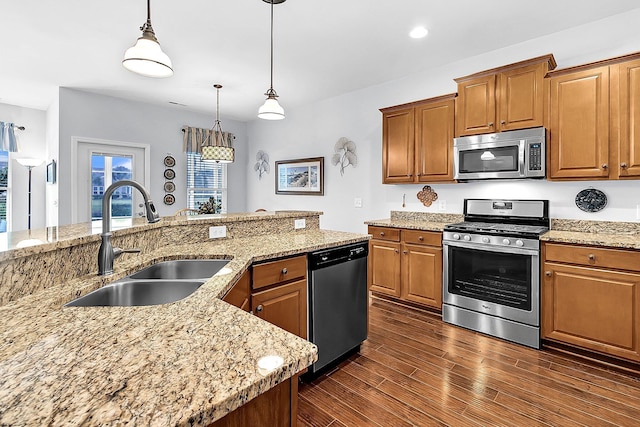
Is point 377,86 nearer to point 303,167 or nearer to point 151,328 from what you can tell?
point 303,167

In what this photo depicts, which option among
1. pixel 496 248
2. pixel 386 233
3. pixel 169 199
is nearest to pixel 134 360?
pixel 496 248

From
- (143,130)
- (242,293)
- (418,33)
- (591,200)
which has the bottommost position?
(242,293)

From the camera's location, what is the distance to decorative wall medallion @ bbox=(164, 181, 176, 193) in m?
5.52

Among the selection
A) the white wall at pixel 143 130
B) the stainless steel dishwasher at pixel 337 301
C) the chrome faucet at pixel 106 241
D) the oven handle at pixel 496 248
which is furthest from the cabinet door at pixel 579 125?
the white wall at pixel 143 130

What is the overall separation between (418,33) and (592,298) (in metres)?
2.59

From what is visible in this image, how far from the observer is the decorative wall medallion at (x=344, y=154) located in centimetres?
461

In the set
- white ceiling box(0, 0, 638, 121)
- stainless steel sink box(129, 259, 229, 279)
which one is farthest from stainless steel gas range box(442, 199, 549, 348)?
stainless steel sink box(129, 259, 229, 279)

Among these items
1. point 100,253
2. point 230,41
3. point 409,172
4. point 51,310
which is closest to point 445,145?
point 409,172

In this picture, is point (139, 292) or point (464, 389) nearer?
point (139, 292)

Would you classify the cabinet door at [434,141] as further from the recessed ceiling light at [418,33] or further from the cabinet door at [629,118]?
the cabinet door at [629,118]

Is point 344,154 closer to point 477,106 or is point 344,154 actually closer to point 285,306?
point 477,106

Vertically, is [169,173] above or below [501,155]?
above

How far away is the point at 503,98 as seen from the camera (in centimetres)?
296

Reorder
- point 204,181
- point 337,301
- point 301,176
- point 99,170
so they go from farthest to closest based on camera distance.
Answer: point 204,181 → point 301,176 → point 99,170 → point 337,301
